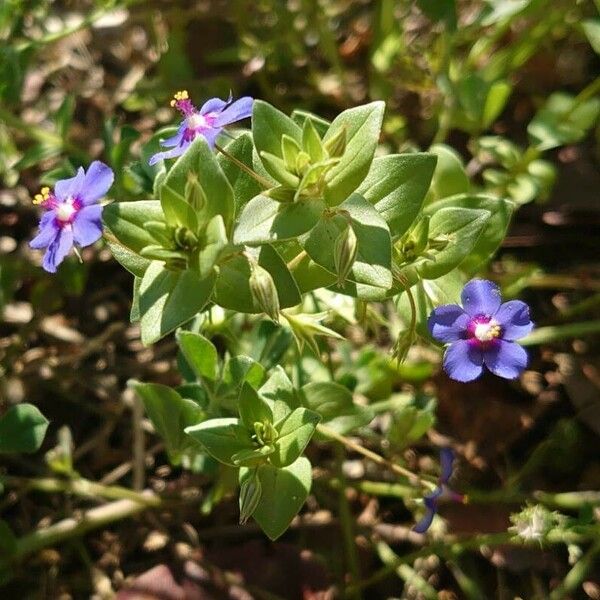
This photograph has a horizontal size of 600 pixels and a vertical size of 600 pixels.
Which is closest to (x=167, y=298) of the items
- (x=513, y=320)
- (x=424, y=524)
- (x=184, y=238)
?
(x=184, y=238)

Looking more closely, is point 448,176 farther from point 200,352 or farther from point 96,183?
point 96,183

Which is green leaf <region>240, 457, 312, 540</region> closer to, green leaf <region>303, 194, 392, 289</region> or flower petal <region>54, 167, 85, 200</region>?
green leaf <region>303, 194, 392, 289</region>

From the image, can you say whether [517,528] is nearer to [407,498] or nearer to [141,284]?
[407,498]

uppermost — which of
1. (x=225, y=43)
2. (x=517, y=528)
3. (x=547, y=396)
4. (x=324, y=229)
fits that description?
(x=324, y=229)

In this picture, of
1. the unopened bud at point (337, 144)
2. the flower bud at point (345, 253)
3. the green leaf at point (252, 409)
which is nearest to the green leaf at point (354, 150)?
the unopened bud at point (337, 144)

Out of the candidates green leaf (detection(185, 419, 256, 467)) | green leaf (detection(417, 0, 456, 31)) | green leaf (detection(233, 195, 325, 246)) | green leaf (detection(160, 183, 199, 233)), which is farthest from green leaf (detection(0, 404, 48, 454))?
green leaf (detection(417, 0, 456, 31))

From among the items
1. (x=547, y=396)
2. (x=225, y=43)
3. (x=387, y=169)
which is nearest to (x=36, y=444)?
(x=387, y=169)

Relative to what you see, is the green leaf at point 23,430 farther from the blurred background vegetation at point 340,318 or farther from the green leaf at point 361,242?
the green leaf at point 361,242
